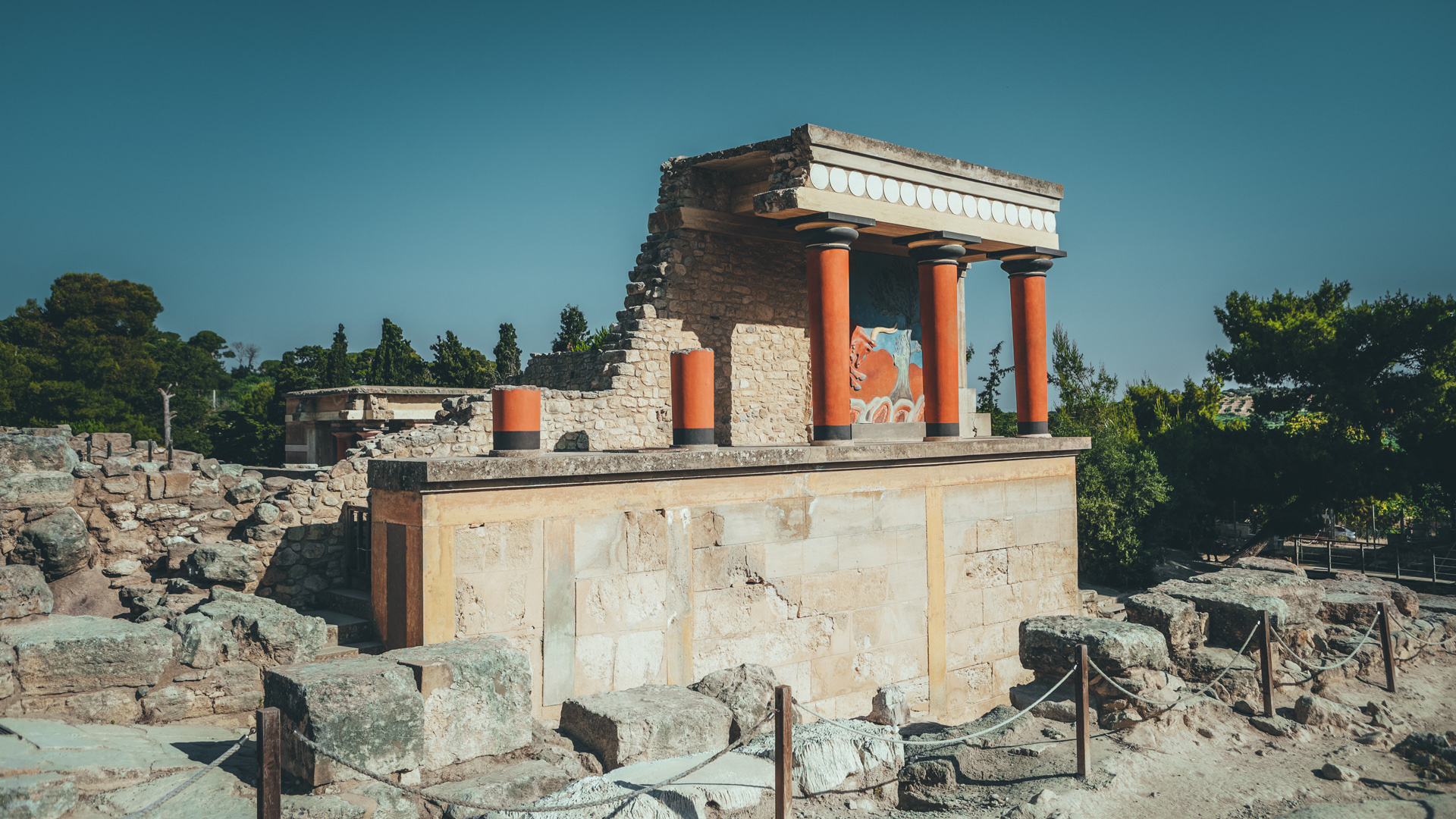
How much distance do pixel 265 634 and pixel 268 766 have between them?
2.60 m

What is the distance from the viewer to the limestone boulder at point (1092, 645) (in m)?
7.68

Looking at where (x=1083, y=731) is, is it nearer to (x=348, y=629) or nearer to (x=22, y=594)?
(x=348, y=629)

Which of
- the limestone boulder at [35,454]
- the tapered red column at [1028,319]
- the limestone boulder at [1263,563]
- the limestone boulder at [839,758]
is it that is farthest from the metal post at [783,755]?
the limestone boulder at [1263,563]

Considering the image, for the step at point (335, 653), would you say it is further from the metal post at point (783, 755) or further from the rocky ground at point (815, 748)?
the metal post at point (783, 755)

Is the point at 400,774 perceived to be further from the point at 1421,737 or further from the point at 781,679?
the point at 1421,737

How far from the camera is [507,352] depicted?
30.9m

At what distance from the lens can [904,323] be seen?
14.1m

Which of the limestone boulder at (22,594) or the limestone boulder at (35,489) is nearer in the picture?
the limestone boulder at (22,594)

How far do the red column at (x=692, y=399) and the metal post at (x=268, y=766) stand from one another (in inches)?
200

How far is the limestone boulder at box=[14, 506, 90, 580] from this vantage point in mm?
7145

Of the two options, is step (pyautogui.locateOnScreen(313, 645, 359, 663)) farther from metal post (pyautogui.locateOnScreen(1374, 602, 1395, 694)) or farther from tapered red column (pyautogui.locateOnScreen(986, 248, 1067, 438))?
metal post (pyautogui.locateOnScreen(1374, 602, 1395, 694))

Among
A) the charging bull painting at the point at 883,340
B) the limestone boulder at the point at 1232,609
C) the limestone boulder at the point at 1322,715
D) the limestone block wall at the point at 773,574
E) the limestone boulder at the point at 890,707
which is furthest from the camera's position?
the charging bull painting at the point at 883,340

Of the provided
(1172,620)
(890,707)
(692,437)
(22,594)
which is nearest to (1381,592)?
(1172,620)

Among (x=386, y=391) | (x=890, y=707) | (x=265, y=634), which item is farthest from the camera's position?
(x=386, y=391)
